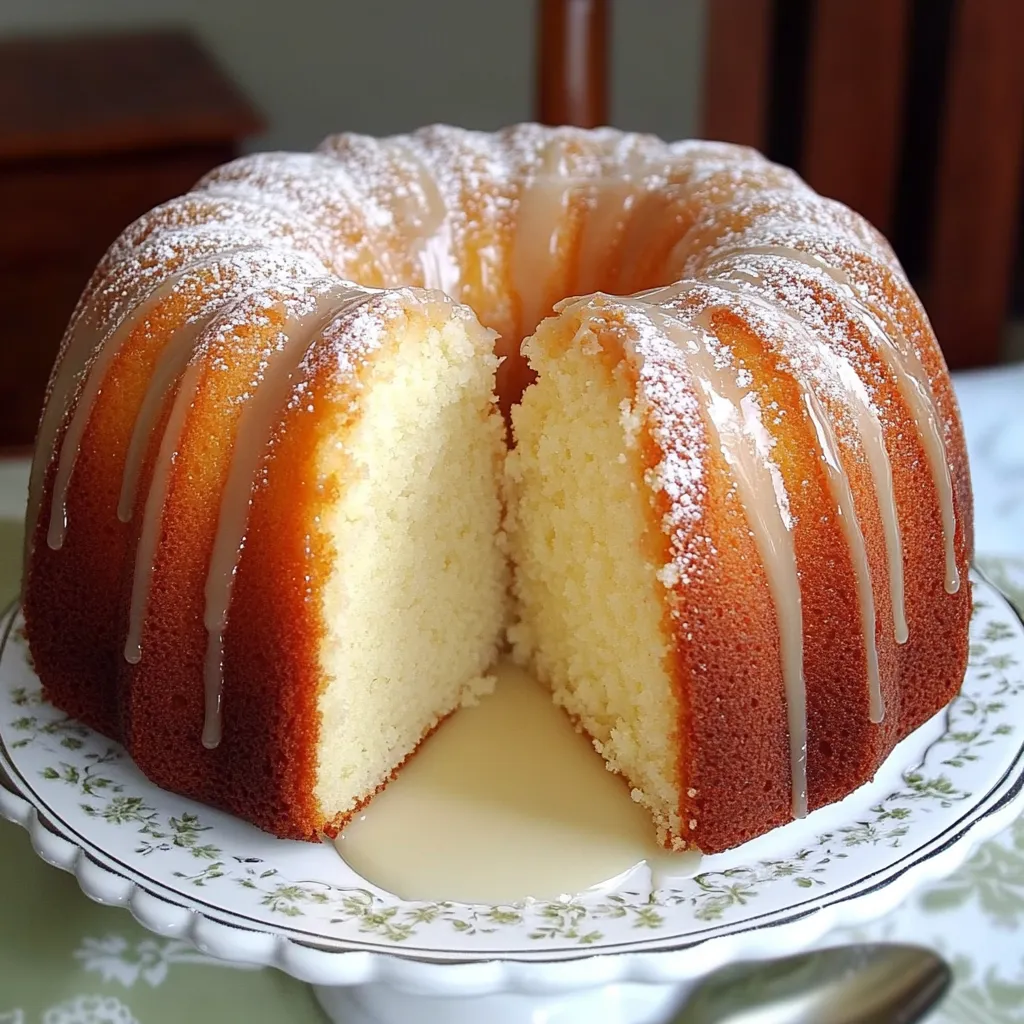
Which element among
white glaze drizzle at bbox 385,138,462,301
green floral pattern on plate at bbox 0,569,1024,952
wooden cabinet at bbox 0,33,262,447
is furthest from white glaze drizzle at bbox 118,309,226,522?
wooden cabinet at bbox 0,33,262,447

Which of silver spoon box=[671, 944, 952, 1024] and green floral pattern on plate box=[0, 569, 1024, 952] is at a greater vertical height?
green floral pattern on plate box=[0, 569, 1024, 952]

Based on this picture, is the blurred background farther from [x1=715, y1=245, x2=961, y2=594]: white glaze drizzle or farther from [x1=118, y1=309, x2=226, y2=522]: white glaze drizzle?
[x1=118, y1=309, x2=226, y2=522]: white glaze drizzle

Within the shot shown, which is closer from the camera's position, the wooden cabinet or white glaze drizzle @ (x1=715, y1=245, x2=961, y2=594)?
white glaze drizzle @ (x1=715, y1=245, x2=961, y2=594)

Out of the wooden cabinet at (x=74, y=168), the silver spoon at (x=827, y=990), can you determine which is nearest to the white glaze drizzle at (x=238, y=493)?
the silver spoon at (x=827, y=990)

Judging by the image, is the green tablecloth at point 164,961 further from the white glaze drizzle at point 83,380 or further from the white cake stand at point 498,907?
the white glaze drizzle at point 83,380

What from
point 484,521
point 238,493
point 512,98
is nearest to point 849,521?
point 484,521

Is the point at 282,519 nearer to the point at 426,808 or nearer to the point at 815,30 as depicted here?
the point at 426,808

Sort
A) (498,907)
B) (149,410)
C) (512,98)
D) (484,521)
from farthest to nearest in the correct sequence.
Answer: (512,98), (484,521), (149,410), (498,907)

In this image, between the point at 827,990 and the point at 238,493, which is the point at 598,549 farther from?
the point at 827,990
